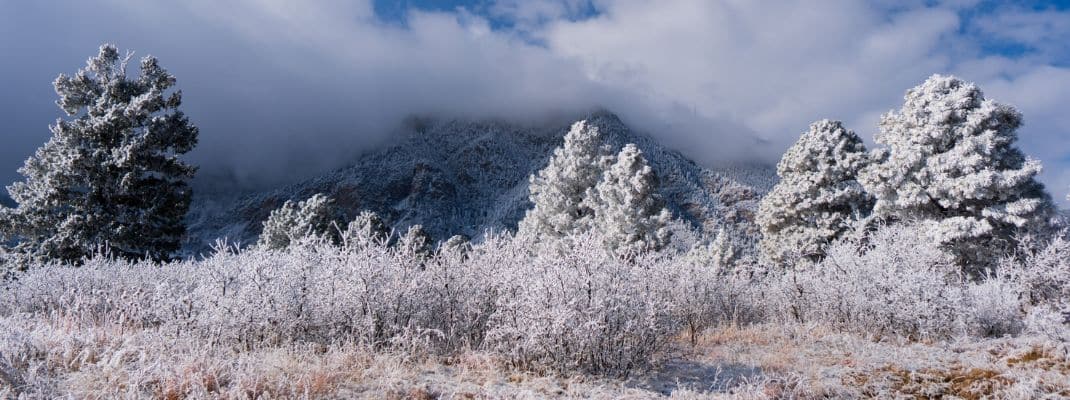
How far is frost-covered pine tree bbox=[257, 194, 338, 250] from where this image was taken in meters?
31.7

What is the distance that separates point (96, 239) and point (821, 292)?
77.6 feet

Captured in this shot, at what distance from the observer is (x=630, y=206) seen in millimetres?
23016

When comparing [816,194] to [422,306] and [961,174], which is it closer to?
[961,174]

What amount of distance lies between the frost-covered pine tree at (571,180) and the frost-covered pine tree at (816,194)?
8.58m

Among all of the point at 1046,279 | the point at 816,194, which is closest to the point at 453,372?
the point at 1046,279

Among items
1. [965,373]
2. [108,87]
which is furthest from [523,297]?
[108,87]

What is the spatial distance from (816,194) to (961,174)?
18.8 ft

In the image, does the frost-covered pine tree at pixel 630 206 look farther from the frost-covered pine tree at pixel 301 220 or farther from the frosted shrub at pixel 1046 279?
the frost-covered pine tree at pixel 301 220

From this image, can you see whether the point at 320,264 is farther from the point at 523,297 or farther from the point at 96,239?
the point at 96,239

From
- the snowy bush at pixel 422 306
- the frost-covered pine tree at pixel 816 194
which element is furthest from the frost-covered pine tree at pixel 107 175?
the frost-covered pine tree at pixel 816 194

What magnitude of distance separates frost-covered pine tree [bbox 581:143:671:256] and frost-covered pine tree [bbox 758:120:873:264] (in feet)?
18.3

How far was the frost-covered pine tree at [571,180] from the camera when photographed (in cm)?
2512

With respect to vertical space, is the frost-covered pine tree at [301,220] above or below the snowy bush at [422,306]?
above

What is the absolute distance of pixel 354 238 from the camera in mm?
7680
